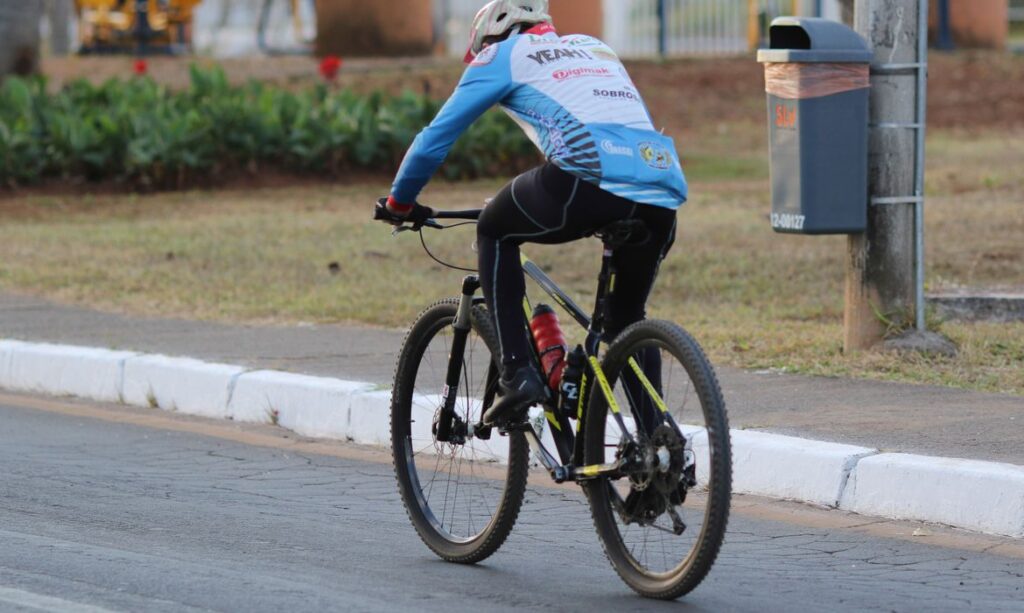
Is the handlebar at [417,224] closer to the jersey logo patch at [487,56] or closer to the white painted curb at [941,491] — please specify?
the jersey logo patch at [487,56]

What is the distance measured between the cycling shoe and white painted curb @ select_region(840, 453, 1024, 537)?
1.66 meters

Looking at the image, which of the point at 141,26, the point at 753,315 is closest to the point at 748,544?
the point at 753,315

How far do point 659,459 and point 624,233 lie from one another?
65 cm

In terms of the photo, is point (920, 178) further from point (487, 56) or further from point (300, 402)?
point (487, 56)

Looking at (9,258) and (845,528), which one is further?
(9,258)

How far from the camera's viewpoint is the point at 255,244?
1409cm

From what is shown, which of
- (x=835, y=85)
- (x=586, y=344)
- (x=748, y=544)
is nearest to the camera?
(x=586, y=344)

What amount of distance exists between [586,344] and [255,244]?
8.89 meters

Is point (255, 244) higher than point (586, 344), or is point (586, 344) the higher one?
point (586, 344)

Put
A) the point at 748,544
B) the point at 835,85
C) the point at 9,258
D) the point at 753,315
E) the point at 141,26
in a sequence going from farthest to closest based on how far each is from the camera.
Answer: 1. the point at 141,26
2. the point at 9,258
3. the point at 753,315
4. the point at 835,85
5. the point at 748,544

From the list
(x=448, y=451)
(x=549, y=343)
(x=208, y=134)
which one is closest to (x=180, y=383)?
(x=448, y=451)

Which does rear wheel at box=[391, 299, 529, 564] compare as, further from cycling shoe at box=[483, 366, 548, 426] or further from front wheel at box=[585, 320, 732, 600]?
front wheel at box=[585, 320, 732, 600]

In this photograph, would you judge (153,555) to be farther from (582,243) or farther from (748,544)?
(582,243)

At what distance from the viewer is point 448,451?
6.32m
